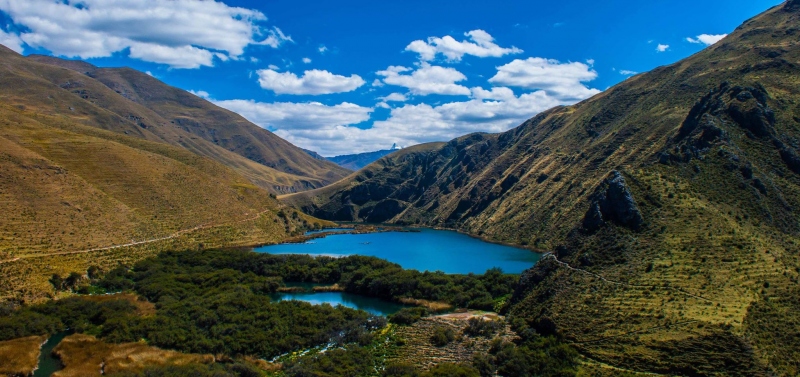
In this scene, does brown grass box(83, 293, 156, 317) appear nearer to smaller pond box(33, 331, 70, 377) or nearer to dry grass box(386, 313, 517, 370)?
smaller pond box(33, 331, 70, 377)

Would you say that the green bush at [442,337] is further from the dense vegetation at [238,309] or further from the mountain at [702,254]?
the mountain at [702,254]

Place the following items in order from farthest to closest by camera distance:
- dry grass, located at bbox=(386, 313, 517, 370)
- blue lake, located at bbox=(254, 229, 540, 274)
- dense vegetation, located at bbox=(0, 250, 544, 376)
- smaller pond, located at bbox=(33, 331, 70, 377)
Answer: blue lake, located at bbox=(254, 229, 540, 274)
dense vegetation, located at bbox=(0, 250, 544, 376)
dry grass, located at bbox=(386, 313, 517, 370)
smaller pond, located at bbox=(33, 331, 70, 377)

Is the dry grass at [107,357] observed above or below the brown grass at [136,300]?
below

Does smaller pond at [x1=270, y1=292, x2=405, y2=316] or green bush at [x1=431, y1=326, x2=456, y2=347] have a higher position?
green bush at [x1=431, y1=326, x2=456, y2=347]

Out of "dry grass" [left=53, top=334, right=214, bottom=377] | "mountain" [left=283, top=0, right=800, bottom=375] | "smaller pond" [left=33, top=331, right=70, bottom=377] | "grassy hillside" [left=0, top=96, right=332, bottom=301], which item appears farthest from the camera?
"grassy hillside" [left=0, top=96, right=332, bottom=301]

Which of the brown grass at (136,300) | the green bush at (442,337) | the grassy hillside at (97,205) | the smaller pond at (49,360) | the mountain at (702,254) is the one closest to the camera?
the mountain at (702,254)

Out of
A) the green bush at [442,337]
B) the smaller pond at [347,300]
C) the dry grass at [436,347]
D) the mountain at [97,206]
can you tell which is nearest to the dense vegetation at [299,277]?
the smaller pond at [347,300]

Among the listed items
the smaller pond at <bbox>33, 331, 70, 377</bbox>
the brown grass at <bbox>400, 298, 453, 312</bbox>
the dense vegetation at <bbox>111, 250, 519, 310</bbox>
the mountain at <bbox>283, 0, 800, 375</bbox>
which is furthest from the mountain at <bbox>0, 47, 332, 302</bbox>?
the mountain at <bbox>283, 0, 800, 375</bbox>

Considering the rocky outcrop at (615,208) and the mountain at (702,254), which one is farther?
the rocky outcrop at (615,208)
